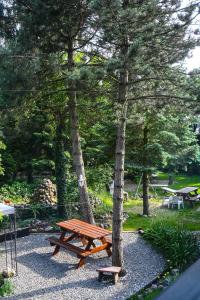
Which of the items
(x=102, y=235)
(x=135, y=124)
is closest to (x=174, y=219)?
(x=135, y=124)

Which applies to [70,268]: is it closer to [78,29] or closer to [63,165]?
[63,165]

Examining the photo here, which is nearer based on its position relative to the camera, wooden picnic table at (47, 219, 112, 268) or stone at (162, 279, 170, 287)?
stone at (162, 279, 170, 287)

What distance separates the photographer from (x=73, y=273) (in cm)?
887

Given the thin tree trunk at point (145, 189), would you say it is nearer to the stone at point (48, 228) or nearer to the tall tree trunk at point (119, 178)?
the stone at point (48, 228)

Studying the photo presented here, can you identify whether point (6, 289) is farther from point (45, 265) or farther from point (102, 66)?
point (102, 66)

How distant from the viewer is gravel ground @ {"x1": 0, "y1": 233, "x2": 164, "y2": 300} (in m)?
7.79

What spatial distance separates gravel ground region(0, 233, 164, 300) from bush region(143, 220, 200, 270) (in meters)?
0.26

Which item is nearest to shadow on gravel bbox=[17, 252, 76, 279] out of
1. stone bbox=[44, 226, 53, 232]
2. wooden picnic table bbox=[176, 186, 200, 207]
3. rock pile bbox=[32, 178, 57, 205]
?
stone bbox=[44, 226, 53, 232]

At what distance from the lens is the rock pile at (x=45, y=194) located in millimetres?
15164

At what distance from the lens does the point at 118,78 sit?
31.4 ft

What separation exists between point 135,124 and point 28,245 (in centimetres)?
597

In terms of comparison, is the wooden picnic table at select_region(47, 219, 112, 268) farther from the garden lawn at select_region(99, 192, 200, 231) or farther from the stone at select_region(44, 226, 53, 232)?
the garden lawn at select_region(99, 192, 200, 231)

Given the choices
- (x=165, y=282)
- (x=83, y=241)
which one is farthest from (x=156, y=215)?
(x=165, y=282)

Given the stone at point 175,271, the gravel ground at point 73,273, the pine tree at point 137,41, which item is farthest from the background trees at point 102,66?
the stone at point 175,271
